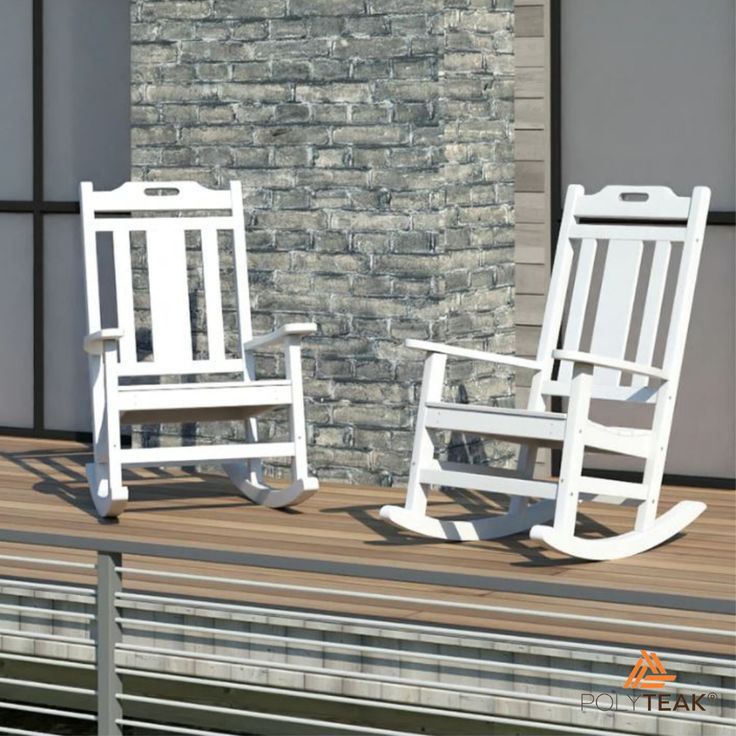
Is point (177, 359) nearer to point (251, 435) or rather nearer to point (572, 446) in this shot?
point (251, 435)

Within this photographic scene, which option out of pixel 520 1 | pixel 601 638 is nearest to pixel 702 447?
pixel 520 1

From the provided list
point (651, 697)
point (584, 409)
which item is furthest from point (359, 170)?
point (651, 697)

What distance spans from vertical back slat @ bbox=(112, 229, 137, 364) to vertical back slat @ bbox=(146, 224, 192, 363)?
0.07m

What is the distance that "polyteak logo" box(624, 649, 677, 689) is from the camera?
3322 mm

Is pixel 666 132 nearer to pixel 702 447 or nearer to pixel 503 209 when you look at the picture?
pixel 503 209

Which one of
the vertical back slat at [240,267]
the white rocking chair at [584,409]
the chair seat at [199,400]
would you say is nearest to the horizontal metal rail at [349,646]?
the white rocking chair at [584,409]

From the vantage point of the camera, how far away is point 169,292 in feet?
Answer: 17.7

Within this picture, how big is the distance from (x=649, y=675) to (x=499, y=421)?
4.08 ft

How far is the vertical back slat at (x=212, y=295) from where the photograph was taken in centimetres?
543

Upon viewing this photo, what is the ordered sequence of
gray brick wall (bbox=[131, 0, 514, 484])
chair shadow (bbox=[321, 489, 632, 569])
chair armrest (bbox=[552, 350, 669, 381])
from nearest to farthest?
chair armrest (bbox=[552, 350, 669, 381]) → chair shadow (bbox=[321, 489, 632, 569]) → gray brick wall (bbox=[131, 0, 514, 484])

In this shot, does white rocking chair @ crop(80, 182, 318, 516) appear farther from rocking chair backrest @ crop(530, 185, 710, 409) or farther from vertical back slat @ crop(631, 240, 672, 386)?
vertical back slat @ crop(631, 240, 672, 386)

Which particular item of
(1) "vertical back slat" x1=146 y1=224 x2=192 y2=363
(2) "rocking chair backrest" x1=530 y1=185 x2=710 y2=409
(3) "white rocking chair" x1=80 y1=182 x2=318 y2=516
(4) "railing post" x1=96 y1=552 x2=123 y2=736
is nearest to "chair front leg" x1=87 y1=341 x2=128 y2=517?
(3) "white rocking chair" x1=80 y1=182 x2=318 y2=516

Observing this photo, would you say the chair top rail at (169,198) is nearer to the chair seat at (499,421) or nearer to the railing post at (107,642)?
the chair seat at (499,421)

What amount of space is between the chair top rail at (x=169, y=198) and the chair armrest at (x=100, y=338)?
0.64 metres
